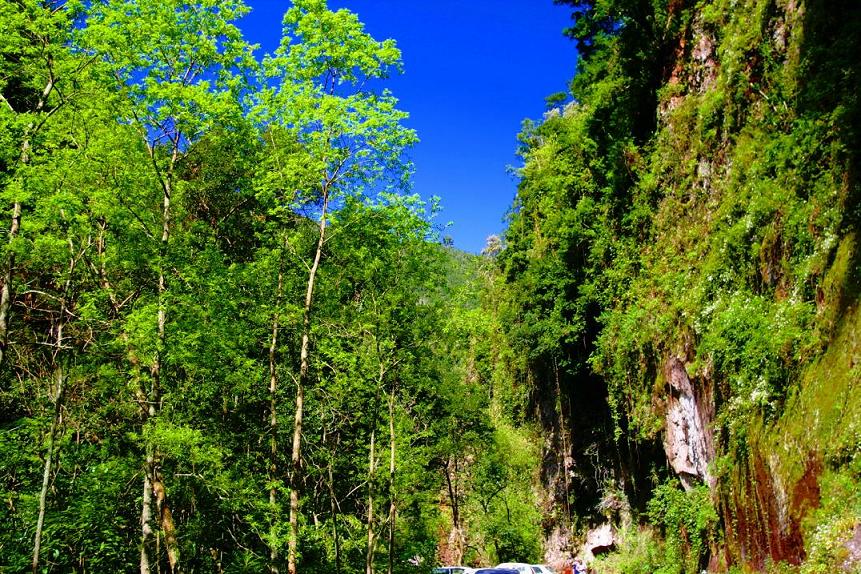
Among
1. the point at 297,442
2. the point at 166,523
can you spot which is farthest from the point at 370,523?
the point at 166,523

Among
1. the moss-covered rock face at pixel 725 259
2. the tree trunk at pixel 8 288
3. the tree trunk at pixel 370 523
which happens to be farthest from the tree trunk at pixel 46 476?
the moss-covered rock face at pixel 725 259

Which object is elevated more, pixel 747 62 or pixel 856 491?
pixel 747 62

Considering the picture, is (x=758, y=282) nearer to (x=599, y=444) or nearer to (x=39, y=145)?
(x=39, y=145)

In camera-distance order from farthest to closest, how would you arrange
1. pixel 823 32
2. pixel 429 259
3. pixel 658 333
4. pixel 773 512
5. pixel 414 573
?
pixel 414 573
pixel 429 259
pixel 658 333
pixel 823 32
pixel 773 512

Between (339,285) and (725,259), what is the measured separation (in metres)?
10.2

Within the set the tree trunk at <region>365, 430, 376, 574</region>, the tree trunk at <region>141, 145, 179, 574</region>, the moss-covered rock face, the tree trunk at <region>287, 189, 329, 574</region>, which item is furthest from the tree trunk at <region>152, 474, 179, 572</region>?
the moss-covered rock face

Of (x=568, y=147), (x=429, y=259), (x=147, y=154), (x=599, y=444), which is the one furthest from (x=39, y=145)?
(x=599, y=444)

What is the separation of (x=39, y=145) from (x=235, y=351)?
5904mm

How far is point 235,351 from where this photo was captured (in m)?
14.3

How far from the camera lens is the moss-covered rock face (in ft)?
29.6

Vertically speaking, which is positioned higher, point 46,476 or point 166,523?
point 46,476

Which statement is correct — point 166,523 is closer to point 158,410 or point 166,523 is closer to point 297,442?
point 158,410

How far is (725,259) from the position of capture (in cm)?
1330

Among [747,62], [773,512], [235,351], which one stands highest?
[747,62]
